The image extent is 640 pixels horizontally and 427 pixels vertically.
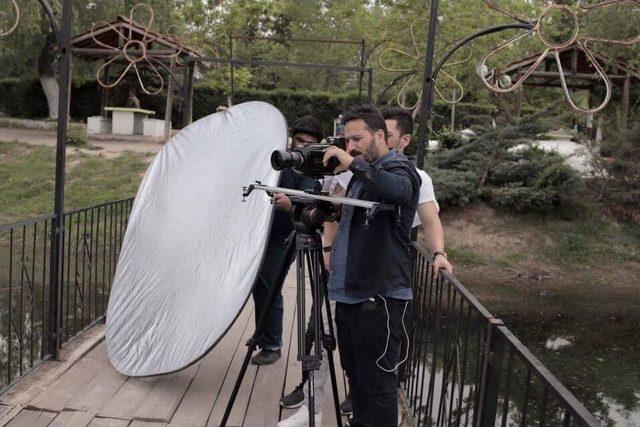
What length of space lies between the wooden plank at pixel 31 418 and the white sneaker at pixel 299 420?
43.1 inches

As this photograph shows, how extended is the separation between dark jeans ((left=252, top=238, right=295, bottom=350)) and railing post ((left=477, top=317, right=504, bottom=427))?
1780 millimetres

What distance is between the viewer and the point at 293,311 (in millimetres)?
5219

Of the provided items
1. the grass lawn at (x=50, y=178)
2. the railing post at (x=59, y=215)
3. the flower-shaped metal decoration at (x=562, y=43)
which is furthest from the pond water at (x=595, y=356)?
the grass lawn at (x=50, y=178)

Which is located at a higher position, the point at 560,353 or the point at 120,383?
the point at 120,383

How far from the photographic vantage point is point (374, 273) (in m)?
2.43

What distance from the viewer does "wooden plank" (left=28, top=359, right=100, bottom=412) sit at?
328cm

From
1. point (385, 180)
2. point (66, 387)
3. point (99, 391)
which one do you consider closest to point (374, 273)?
point (385, 180)

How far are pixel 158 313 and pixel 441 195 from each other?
912 centimetres

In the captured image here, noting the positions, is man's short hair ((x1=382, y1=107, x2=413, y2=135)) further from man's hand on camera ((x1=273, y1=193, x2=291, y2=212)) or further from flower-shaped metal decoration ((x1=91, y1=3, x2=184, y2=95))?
flower-shaped metal decoration ((x1=91, y1=3, x2=184, y2=95))

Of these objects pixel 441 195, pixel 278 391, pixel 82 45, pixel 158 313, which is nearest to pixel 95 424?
pixel 158 313

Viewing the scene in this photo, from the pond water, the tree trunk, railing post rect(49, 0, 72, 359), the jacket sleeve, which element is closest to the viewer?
the jacket sleeve

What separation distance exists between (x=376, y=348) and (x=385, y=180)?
26.0 inches

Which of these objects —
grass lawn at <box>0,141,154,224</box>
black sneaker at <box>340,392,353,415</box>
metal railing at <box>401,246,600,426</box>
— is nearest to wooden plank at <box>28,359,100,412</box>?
black sneaker at <box>340,392,353,415</box>

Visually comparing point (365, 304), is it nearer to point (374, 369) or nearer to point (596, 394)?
point (374, 369)
